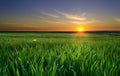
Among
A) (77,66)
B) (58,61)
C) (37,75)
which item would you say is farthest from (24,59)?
(37,75)

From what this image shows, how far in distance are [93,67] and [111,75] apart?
0.27 meters

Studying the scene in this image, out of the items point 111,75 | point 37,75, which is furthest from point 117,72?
point 37,75

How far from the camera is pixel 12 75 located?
88.7 inches

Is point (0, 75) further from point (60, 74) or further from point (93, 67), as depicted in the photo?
point (93, 67)

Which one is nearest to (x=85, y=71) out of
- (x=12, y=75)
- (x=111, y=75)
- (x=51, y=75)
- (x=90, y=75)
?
(x=90, y=75)

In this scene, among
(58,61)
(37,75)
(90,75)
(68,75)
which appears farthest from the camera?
(58,61)

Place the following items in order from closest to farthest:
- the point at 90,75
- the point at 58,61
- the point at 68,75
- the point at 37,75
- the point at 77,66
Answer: the point at 37,75, the point at 90,75, the point at 68,75, the point at 77,66, the point at 58,61

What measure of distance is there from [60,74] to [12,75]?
561mm

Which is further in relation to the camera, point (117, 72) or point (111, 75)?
point (117, 72)

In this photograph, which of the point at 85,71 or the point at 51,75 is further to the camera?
the point at 85,71

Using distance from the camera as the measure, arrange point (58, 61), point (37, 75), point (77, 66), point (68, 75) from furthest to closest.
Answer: point (58, 61), point (77, 66), point (68, 75), point (37, 75)

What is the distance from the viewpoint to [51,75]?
1945 mm

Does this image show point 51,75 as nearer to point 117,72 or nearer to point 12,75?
point 12,75

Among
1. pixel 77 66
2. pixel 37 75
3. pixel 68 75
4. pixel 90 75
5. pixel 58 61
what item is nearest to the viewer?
pixel 37 75
